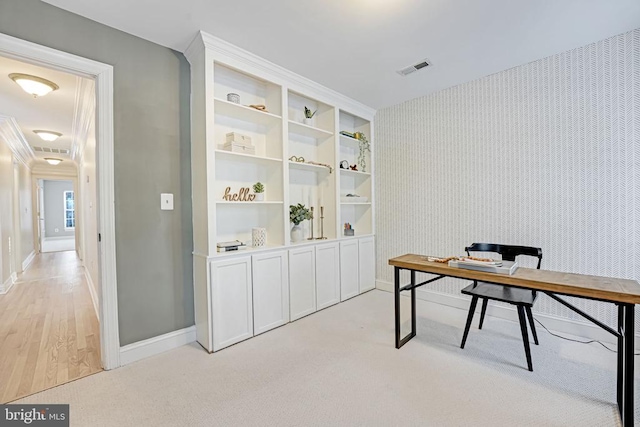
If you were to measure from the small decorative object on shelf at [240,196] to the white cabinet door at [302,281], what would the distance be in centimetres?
66

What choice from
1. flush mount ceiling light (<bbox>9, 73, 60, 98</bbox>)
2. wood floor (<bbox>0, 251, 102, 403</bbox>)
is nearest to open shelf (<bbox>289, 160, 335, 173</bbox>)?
wood floor (<bbox>0, 251, 102, 403</bbox>)

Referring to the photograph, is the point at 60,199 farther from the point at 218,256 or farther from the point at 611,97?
the point at 611,97

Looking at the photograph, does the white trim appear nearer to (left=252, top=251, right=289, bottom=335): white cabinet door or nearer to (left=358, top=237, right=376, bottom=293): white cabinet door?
(left=252, top=251, right=289, bottom=335): white cabinet door

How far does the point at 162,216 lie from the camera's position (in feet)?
7.47

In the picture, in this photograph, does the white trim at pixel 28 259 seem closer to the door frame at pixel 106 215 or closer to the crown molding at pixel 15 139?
the crown molding at pixel 15 139

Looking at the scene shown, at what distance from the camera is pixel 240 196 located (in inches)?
105

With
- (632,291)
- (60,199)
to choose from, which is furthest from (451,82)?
(60,199)

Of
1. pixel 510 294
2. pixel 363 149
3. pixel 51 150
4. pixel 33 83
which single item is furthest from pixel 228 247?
pixel 51 150

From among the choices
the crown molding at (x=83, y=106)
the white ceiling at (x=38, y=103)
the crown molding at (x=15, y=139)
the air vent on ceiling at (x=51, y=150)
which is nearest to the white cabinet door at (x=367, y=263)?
the crown molding at (x=83, y=106)

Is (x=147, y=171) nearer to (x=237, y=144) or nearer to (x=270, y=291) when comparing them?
(x=237, y=144)

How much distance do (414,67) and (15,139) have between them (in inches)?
247

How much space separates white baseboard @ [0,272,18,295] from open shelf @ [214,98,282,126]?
4.17m

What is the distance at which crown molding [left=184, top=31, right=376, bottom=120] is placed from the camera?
2203 mm

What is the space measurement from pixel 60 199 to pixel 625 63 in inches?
597
